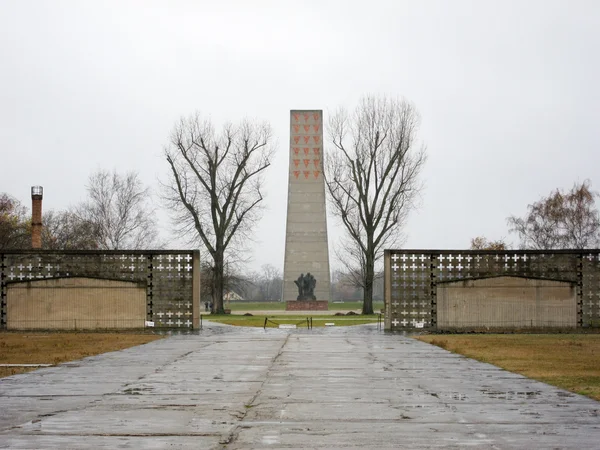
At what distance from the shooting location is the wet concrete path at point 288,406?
9773 millimetres

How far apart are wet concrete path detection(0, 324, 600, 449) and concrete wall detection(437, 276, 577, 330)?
48.1ft

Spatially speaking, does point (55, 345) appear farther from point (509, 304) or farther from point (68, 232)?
point (68, 232)

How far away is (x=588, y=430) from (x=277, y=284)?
172 m

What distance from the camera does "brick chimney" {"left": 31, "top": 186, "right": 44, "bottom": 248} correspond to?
158 ft

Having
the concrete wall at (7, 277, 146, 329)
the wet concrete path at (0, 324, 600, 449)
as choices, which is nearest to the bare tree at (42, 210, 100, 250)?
the concrete wall at (7, 277, 146, 329)

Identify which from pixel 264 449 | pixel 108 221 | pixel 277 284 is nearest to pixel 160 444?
pixel 264 449

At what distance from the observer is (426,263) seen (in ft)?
120

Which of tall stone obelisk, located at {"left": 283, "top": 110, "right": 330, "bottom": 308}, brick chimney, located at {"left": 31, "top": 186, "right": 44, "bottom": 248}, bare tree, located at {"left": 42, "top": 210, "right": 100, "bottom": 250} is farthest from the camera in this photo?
bare tree, located at {"left": 42, "top": 210, "right": 100, "bottom": 250}

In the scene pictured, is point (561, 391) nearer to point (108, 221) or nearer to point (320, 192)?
point (320, 192)

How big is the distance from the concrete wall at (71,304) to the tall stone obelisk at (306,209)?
106ft

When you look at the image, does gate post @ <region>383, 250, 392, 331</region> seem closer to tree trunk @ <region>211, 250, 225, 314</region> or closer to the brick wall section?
tree trunk @ <region>211, 250, 225, 314</region>

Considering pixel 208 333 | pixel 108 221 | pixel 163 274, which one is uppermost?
pixel 108 221

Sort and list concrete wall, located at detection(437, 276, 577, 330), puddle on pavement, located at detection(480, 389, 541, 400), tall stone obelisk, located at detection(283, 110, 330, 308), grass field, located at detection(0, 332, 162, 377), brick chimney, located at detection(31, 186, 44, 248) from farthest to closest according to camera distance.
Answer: tall stone obelisk, located at detection(283, 110, 330, 308) → brick chimney, located at detection(31, 186, 44, 248) → concrete wall, located at detection(437, 276, 577, 330) → grass field, located at detection(0, 332, 162, 377) → puddle on pavement, located at detection(480, 389, 541, 400)

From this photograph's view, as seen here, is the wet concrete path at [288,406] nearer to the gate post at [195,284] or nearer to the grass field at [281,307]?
the gate post at [195,284]
